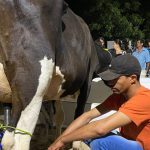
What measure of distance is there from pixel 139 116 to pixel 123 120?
15 cm

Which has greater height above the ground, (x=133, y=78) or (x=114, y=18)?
(x=133, y=78)

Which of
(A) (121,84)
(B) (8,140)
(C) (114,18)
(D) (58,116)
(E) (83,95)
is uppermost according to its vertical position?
(A) (121,84)

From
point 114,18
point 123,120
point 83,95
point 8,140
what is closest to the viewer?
point 123,120

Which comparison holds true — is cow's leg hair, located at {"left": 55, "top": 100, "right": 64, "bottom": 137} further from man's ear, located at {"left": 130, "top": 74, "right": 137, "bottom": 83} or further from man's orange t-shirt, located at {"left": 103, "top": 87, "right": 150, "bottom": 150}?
man's ear, located at {"left": 130, "top": 74, "right": 137, "bottom": 83}

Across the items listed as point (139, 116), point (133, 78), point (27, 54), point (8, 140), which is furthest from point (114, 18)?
point (139, 116)

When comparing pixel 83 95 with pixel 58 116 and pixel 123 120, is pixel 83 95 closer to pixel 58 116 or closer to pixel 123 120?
pixel 58 116

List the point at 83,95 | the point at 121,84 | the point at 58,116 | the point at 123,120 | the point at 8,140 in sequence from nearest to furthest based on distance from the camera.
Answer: the point at 123,120
the point at 121,84
the point at 8,140
the point at 83,95
the point at 58,116

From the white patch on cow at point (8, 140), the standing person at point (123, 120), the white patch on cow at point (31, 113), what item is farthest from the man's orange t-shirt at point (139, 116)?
the white patch on cow at point (8, 140)

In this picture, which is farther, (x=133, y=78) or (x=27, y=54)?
(x=27, y=54)

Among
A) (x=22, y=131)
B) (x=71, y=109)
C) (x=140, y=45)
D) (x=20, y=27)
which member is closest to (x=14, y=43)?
(x=20, y=27)

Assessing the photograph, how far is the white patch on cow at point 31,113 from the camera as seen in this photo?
493 cm

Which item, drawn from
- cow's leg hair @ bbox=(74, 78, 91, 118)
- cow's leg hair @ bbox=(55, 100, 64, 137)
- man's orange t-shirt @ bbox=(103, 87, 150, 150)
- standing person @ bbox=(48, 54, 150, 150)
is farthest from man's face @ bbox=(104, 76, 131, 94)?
cow's leg hair @ bbox=(55, 100, 64, 137)

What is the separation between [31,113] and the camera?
4965 millimetres

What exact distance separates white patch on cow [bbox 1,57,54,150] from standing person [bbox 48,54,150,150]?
0.67 meters
